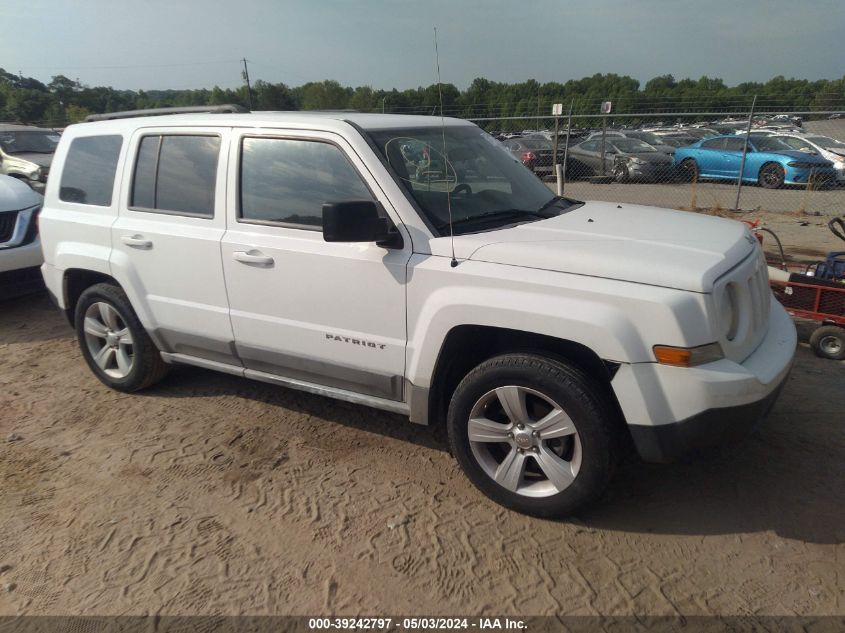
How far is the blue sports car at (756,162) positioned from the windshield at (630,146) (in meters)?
1.23

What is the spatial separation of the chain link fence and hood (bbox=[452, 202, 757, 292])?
373 inches

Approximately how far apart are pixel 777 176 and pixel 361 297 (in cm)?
1539

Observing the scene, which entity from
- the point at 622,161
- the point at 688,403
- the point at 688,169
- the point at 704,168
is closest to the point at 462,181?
the point at 688,403

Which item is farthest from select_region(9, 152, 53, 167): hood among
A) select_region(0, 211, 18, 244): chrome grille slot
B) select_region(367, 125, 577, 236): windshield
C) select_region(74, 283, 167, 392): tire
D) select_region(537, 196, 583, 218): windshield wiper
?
select_region(537, 196, 583, 218): windshield wiper

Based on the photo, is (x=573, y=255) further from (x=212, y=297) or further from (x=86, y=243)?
(x=86, y=243)

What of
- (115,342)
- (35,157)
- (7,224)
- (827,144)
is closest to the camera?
(115,342)

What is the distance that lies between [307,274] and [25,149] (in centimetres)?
1235

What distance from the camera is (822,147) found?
16.3 metres

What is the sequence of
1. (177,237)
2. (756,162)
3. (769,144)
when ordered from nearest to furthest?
(177,237), (756,162), (769,144)

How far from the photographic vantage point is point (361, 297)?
10.8 ft

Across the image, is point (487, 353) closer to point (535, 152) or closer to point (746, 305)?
point (746, 305)

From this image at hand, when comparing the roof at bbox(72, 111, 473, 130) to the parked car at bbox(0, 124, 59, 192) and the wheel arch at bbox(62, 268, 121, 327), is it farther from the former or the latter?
the parked car at bbox(0, 124, 59, 192)

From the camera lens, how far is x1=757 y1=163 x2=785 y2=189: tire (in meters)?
15.2

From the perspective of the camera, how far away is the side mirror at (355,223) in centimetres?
292
